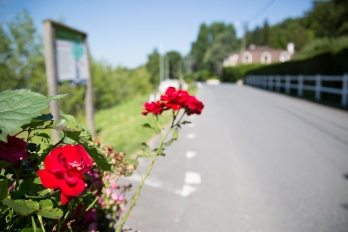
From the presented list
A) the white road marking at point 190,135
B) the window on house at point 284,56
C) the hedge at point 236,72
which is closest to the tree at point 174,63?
the window on house at point 284,56

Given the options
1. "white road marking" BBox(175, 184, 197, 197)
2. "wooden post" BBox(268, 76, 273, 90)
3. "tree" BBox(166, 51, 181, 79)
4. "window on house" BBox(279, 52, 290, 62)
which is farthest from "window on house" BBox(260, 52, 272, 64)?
"white road marking" BBox(175, 184, 197, 197)

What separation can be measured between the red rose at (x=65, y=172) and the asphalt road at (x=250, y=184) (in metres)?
2.10

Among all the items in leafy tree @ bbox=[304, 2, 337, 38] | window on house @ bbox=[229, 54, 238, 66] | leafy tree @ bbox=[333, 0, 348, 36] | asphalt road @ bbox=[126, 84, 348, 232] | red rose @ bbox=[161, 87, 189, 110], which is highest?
leafy tree @ bbox=[304, 2, 337, 38]

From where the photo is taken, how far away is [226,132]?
7.76m

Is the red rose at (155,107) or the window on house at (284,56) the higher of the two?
the window on house at (284,56)

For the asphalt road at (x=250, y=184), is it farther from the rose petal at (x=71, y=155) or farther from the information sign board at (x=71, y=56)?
the information sign board at (x=71, y=56)

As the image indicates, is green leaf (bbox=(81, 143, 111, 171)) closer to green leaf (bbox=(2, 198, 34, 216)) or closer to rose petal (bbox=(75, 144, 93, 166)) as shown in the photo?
rose petal (bbox=(75, 144, 93, 166))

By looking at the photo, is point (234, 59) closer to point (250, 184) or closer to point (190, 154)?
point (190, 154)

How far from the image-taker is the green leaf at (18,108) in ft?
3.10

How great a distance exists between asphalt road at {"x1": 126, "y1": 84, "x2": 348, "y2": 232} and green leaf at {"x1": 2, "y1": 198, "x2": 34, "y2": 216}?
81.7 inches

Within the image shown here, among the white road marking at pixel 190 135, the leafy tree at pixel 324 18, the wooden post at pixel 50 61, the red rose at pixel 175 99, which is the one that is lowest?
the white road marking at pixel 190 135

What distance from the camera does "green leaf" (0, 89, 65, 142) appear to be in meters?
0.94

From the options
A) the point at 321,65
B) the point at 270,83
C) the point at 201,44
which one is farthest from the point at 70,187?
the point at 201,44

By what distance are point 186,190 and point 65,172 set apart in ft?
10.1
